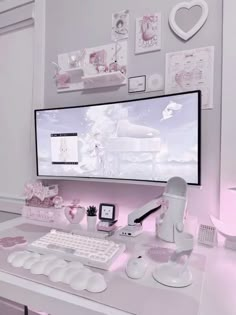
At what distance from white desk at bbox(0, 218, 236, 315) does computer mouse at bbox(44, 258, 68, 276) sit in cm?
5

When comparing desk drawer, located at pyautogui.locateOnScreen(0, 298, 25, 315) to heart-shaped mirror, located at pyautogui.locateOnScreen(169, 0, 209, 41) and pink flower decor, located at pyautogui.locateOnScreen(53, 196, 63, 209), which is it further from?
heart-shaped mirror, located at pyautogui.locateOnScreen(169, 0, 209, 41)

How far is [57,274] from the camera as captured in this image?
0.69 metres

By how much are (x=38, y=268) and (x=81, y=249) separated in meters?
0.17

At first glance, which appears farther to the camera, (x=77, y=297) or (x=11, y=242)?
(x=11, y=242)

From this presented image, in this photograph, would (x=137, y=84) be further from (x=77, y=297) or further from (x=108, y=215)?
(x=77, y=297)

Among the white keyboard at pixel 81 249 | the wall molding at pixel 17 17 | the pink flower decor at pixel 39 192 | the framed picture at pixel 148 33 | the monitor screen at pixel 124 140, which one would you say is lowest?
the white keyboard at pixel 81 249

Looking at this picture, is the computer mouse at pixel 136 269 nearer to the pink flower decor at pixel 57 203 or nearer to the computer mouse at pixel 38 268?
the computer mouse at pixel 38 268

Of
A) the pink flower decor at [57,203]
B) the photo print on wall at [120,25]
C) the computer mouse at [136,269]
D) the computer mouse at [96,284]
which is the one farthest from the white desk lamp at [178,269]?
the photo print on wall at [120,25]

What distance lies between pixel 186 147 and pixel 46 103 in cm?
102

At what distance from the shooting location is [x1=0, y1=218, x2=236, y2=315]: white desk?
57cm

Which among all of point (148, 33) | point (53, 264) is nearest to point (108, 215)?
point (53, 264)

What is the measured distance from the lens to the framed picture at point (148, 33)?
4.24ft

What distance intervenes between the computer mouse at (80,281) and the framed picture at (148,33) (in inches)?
45.6

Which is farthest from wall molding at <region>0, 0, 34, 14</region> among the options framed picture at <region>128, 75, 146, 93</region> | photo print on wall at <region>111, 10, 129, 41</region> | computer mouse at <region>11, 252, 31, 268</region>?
computer mouse at <region>11, 252, 31, 268</region>
